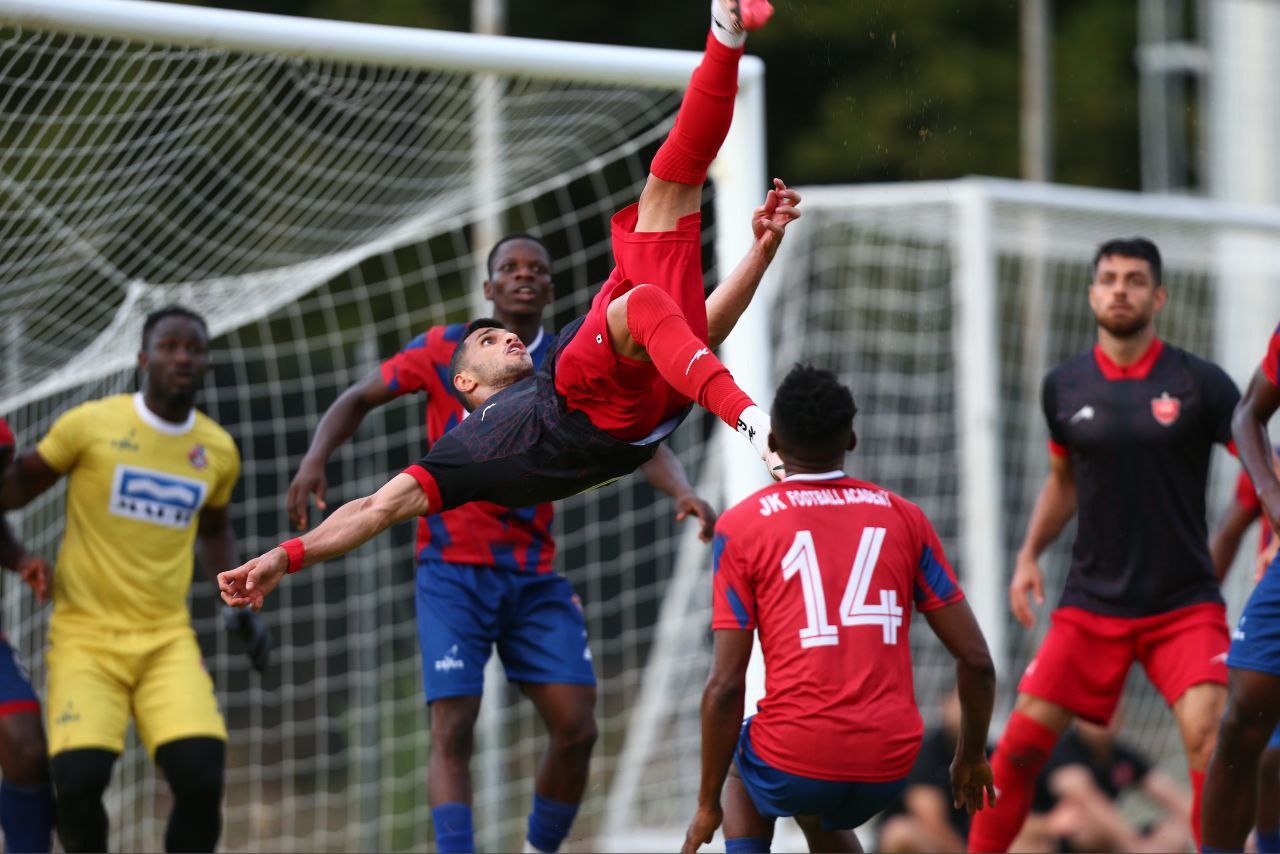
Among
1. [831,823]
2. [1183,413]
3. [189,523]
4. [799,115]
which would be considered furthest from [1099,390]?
[799,115]

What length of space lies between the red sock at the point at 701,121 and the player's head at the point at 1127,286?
1959mm

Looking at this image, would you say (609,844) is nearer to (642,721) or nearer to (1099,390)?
(642,721)

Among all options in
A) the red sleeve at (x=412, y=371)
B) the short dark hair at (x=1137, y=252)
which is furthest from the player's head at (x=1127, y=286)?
the red sleeve at (x=412, y=371)

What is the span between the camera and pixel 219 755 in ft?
21.5

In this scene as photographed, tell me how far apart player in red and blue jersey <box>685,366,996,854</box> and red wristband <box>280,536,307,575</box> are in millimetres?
1208

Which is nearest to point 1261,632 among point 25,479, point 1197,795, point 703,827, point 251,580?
point 1197,795

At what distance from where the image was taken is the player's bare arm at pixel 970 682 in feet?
16.2

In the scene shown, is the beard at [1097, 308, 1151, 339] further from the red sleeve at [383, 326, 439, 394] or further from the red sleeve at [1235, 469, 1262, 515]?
the red sleeve at [383, 326, 439, 394]

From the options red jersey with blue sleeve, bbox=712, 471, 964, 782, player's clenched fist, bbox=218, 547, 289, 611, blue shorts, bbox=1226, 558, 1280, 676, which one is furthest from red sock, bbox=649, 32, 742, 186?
blue shorts, bbox=1226, 558, 1280, 676

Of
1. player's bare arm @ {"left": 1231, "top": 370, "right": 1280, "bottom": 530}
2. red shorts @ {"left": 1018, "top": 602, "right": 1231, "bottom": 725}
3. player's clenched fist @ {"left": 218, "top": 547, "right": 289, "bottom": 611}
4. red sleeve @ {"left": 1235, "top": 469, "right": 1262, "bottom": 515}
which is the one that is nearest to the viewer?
player's clenched fist @ {"left": 218, "top": 547, "right": 289, "bottom": 611}

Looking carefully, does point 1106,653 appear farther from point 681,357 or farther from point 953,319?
point 953,319

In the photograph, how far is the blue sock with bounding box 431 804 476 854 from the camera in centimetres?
594

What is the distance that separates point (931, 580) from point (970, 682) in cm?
31

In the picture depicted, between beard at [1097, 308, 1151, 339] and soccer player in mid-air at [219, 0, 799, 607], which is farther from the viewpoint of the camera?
beard at [1097, 308, 1151, 339]
